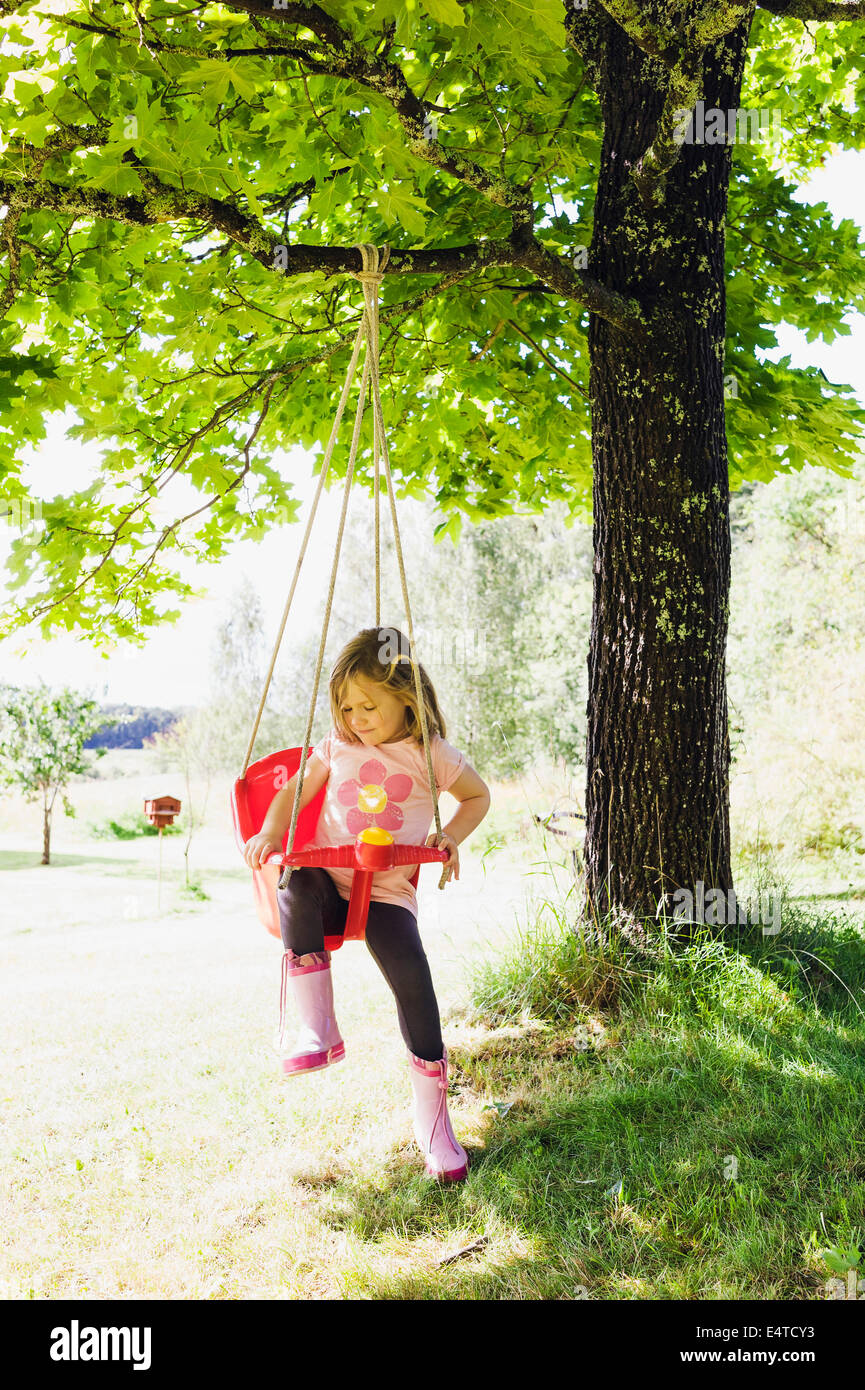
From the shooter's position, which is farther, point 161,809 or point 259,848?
point 161,809

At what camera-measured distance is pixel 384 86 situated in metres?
2.25

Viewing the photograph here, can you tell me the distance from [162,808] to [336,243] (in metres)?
9.72

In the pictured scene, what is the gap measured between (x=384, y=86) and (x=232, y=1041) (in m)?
3.19

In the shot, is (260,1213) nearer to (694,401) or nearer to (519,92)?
(694,401)

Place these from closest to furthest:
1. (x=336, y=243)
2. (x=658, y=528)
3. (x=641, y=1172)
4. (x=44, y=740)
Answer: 1. (x=641, y=1172)
2. (x=658, y=528)
3. (x=336, y=243)
4. (x=44, y=740)

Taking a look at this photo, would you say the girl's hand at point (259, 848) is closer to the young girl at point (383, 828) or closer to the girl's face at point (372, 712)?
the young girl at point (383, 828)

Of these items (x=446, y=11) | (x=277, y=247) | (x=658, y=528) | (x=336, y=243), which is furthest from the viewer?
(x=336, y=243)

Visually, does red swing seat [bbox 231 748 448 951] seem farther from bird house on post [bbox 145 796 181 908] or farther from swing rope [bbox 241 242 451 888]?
bird house on post [bbox 145 796 181 908]

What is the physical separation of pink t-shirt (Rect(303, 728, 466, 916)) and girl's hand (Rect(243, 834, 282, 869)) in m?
0.19

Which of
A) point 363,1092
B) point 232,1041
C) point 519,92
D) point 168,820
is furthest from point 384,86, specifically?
point 168,820

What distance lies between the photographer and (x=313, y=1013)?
2.29 metres

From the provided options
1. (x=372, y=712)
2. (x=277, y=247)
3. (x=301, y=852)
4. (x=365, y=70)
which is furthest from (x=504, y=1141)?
(x=365, y=70)

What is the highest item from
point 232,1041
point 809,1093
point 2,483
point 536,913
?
point 2,483

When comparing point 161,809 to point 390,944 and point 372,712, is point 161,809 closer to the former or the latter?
point 372,712
